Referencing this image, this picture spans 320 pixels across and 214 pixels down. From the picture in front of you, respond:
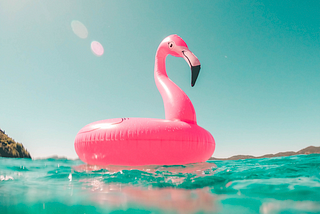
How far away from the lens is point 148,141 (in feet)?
→ 13.9

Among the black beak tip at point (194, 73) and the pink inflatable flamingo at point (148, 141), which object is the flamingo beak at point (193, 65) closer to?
the black beak tip at point (194, 73)

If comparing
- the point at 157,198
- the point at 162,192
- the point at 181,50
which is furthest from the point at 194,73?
the point at 157,198

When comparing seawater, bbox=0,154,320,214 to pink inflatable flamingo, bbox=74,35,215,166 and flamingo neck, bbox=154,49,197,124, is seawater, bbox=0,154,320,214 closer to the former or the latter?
pink inflatable flamingo, bbox=74,35,215,166

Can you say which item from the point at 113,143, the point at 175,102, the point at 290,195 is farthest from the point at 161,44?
the point at 290,195

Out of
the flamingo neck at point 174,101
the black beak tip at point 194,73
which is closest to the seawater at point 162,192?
the flamingo neck at point 174,101

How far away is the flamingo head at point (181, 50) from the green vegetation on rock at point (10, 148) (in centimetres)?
548

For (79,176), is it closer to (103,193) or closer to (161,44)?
(103,193)

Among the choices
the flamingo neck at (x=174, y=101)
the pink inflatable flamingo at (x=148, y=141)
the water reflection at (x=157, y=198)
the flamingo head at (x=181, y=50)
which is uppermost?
the flamingo head at (x=181, y=50)

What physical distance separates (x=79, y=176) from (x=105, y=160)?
64 cm

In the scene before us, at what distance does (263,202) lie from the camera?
2814mm

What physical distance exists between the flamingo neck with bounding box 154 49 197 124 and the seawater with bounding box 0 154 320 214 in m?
1.53

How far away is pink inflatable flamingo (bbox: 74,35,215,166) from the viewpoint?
13.9 ft

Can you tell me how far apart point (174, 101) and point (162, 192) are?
264cm

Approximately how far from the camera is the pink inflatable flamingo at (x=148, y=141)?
4.23 meters
